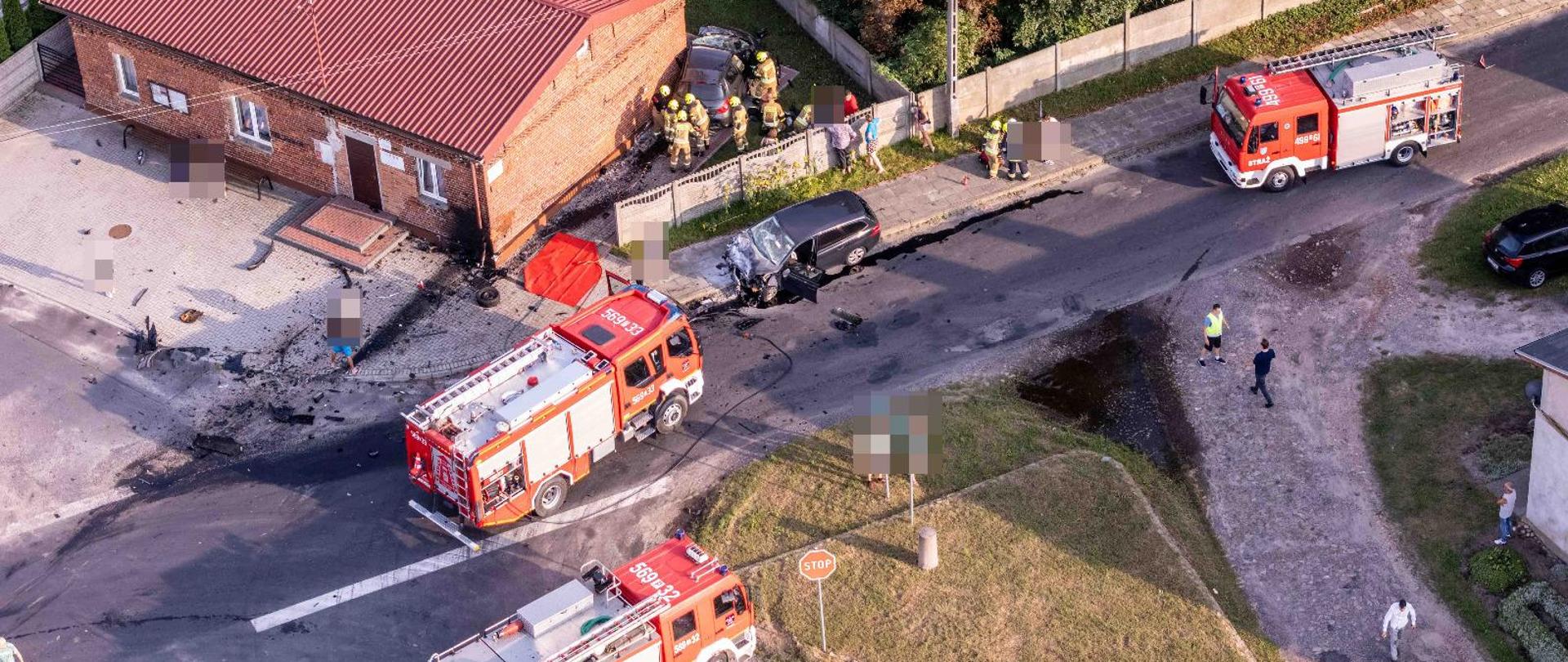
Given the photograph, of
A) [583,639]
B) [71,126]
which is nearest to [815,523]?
[583,639]

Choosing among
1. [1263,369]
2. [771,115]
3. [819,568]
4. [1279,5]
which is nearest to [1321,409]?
[1263,369]

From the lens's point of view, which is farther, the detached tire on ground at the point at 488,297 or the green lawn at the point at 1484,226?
the detached tire on ground at the point at 488,297

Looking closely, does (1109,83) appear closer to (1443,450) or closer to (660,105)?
(660,105)

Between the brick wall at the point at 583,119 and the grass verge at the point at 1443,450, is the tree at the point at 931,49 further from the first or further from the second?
the grass verge at the point at 1443,450

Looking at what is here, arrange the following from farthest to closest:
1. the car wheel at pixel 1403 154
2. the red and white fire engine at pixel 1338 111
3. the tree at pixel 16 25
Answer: the tree at pixel 16 25 → the car wheel at pixel 1403 154 → the red and white fire engine at pixel 1338 111

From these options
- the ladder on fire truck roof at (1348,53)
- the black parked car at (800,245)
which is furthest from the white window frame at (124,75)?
the ladder on fire truck roof at (1348,53)

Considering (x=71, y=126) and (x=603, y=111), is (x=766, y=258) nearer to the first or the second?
(x=603, y=111)
